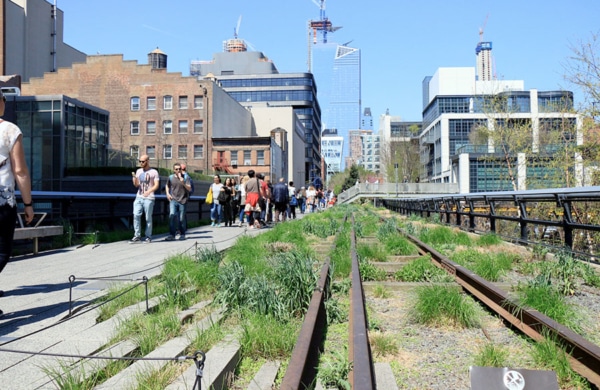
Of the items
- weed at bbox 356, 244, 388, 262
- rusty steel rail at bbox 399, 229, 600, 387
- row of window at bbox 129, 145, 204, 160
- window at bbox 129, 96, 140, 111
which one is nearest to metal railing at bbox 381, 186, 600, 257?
weed at bbox 356, 244, 388, 262

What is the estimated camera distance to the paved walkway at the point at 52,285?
12.7ft

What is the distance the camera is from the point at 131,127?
237 ft

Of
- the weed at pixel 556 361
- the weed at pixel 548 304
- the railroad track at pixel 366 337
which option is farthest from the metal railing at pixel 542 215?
the weed at pixel 556 361

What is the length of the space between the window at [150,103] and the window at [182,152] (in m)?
6.23

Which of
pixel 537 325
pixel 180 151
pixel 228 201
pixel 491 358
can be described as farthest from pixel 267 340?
pixel 180 151

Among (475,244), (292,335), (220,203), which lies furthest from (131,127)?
(292,335)

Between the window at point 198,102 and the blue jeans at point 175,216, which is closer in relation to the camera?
the blue jeans at point 175,216

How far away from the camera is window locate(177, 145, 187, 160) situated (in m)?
72.2

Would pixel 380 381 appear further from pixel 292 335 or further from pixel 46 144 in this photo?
pixel 46 144

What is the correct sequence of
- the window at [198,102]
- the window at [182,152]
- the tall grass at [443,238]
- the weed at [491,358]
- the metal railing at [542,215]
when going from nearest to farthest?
the weed at [491,358]
the metal railing at [542,215]
the tall grass at [443,238]
the window at [198,102]
the window at [182,152]

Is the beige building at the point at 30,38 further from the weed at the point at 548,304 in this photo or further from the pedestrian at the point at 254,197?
the weed at the point at 548,304

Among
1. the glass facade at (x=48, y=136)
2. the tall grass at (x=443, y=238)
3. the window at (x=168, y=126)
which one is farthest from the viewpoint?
the window at (x=168, y=126)

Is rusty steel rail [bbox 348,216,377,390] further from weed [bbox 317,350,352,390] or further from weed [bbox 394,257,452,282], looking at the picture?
weed [bbox 394,257,452,282]

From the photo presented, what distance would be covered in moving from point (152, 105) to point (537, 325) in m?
72.4
